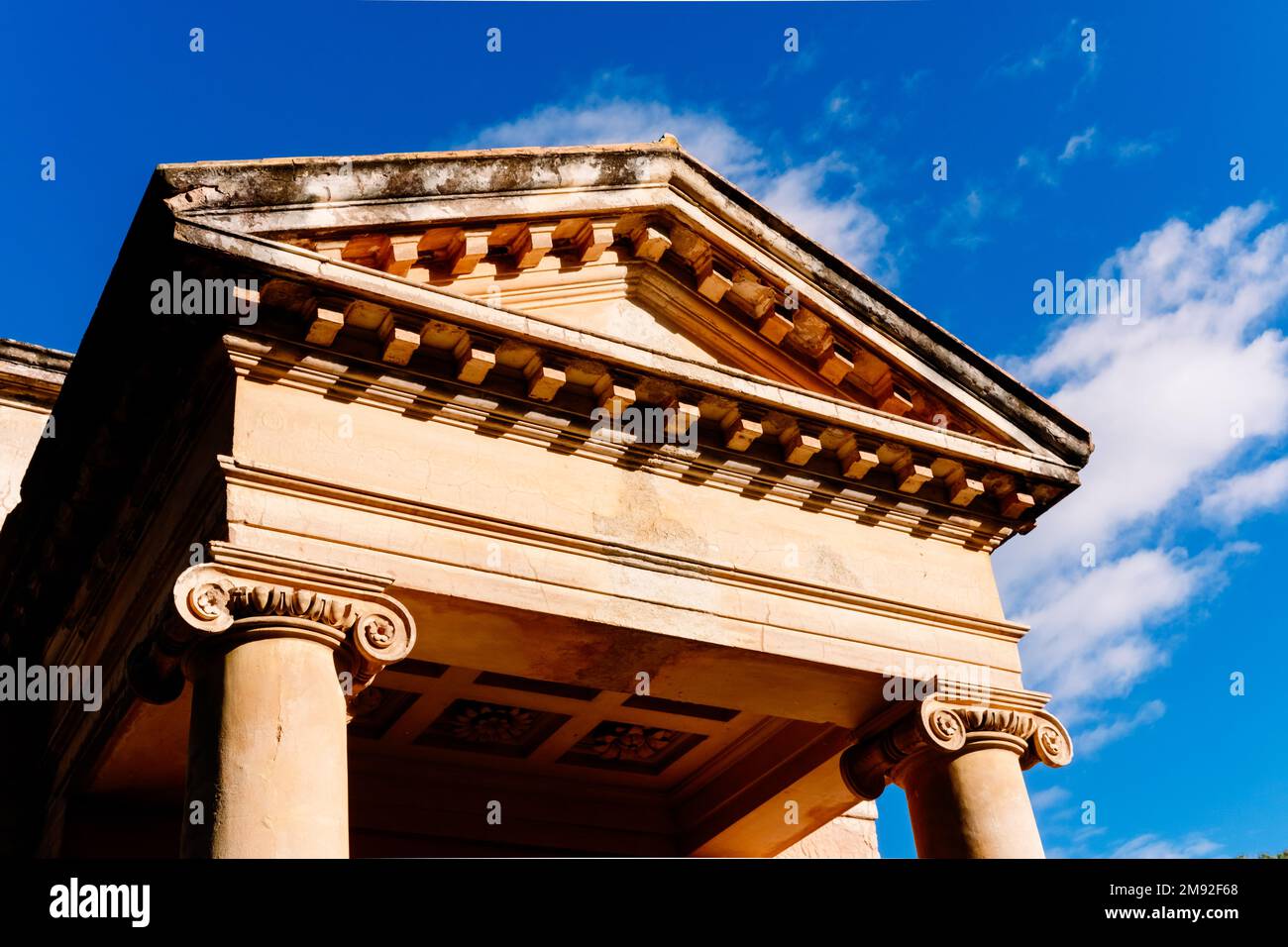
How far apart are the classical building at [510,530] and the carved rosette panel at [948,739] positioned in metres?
0.03

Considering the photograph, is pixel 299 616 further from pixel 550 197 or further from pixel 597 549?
pixel 550 197

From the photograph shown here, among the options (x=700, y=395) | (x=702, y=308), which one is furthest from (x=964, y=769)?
(x=702, y=308)

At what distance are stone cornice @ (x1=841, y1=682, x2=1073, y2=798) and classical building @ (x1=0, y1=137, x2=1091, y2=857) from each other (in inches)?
1.4

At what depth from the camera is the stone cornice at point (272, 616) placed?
30.3 ft

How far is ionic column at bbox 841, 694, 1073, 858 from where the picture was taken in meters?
11.7

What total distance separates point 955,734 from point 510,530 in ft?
13.8

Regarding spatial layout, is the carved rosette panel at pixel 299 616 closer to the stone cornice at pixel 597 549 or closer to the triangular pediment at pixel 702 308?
the stone cornice at pixel 597 549

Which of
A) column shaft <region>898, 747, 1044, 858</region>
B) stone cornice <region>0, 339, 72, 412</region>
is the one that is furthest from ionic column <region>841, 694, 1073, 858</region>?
stone cornice <region>0, 339, 72, 412</region>

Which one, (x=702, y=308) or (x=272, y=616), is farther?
(x=702, y=308)

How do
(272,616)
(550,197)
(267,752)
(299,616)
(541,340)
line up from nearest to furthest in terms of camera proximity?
(267,752) < (272,616) < (299,616) < (541,340) < (550,197)

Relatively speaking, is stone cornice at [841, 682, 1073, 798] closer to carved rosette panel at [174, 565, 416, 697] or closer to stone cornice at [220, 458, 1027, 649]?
stone cornice at [220, 458, 1027, 649]

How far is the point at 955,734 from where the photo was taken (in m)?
12.0
